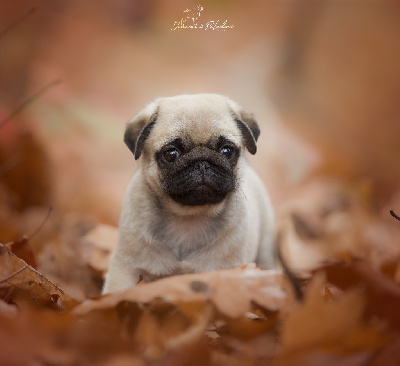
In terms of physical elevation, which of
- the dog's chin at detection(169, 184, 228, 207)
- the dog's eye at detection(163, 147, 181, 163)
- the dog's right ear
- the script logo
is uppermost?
the script logo

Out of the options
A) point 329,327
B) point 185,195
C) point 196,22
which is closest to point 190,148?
point 185,195

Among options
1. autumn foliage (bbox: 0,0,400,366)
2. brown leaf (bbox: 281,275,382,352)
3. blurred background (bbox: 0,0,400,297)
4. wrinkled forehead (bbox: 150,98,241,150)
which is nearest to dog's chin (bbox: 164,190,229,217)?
wrinkled forehead (bbox: 150,98,241,150)

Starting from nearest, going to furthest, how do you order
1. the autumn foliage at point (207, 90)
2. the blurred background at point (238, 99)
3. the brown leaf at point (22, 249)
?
the brown leaf at point (22, 249), the autumn foliage at point (207, 90), the blurred background at point (238, 99)

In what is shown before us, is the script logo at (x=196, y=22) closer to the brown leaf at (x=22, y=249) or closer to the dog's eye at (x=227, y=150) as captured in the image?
the dog's eye at (x=227, y=150)

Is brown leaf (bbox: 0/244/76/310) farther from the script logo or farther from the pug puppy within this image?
the script logo

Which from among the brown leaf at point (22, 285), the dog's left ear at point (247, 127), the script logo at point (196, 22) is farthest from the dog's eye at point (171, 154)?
the brown leaf at point (22, 285)

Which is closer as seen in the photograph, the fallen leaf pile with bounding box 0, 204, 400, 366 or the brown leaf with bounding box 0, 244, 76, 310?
the fallen leaf pile with bounding box 0, 204, 400, 366

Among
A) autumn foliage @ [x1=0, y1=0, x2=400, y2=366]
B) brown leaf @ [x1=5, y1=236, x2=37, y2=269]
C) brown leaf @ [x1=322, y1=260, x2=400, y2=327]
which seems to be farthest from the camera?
autumn foliage @ [x1=0, y1=0, x2=400, y2=366]
